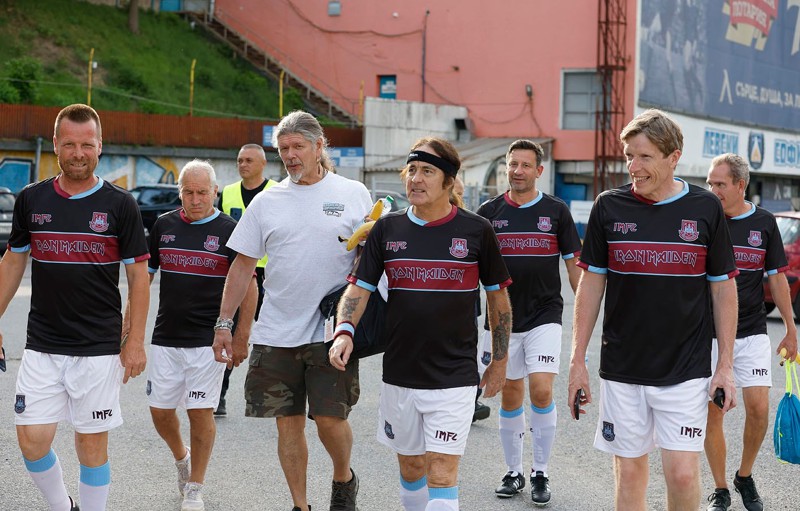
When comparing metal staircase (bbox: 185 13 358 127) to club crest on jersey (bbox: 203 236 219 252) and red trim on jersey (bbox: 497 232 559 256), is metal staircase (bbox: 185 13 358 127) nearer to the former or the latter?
red trim on jersey (bbox: 497 232 559 256)

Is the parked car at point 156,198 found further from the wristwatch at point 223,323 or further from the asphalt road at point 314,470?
the wristwatch at point 223,323

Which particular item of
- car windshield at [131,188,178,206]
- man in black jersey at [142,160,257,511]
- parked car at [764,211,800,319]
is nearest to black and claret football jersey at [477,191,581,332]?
man in black jersey at [142,160,257,511]

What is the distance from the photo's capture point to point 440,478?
16.9ft

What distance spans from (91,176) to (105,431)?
129 centimetres

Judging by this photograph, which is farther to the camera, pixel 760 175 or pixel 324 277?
pixel 760 175

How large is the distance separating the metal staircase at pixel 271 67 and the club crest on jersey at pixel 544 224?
36515 millimetres

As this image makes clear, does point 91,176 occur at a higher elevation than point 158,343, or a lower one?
higher

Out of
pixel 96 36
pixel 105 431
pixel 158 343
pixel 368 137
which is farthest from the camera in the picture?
pixel 96 36

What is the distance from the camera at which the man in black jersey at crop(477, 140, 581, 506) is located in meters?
7.16

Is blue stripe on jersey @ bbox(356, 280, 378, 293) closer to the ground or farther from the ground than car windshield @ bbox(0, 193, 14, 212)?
closer to the ground

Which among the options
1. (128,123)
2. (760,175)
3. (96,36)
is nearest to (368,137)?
(128,123)

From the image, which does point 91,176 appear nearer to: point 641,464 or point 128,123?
point 641,464

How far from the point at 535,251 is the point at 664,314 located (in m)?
2.34

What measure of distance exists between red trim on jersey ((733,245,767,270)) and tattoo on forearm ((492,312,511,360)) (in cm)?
215
